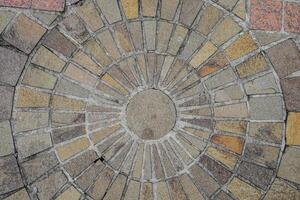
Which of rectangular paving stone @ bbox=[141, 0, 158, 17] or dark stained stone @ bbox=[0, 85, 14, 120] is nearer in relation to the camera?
dark stained stone @ bbox=[0, 85, 14, 120]

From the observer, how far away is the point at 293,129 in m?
2.68

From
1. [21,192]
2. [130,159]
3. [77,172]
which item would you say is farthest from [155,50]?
[21,192]

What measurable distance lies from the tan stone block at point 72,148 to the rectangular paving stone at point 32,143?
0.22 feet

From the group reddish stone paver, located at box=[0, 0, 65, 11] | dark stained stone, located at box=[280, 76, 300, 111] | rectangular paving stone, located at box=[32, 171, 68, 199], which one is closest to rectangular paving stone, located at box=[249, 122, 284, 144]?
dark stained stone, located at box=[280, 76, 300, 111]

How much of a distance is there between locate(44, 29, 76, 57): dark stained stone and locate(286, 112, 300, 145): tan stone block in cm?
120

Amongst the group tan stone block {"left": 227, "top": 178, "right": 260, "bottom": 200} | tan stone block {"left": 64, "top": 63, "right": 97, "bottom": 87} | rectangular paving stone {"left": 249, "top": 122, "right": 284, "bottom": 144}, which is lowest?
tan stone block {"left": 227, "top": 178, "right": 260, "bottom": 200}

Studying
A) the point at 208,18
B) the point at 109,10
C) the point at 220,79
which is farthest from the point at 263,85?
the point at 109,10

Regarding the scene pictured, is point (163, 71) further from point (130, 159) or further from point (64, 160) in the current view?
point (64, 160)

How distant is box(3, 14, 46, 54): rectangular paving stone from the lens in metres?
2.53

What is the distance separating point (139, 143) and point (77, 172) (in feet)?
1.16

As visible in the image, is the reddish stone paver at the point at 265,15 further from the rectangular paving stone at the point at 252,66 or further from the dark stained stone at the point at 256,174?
the dark stained stone at the point at 256,174

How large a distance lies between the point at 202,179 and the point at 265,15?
94cm

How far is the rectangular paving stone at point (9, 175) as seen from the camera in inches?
98.7

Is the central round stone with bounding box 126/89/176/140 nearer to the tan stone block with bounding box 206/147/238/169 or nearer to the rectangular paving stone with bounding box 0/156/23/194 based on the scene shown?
the tan stone block with bounding box 206/147/238/169
